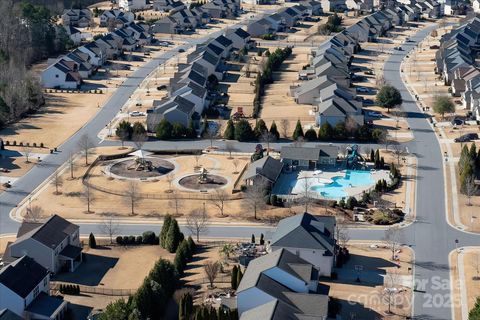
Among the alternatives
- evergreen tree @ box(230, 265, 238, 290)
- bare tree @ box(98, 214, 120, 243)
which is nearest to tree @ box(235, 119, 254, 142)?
bare tree @ box(98, 214, 120, 243)

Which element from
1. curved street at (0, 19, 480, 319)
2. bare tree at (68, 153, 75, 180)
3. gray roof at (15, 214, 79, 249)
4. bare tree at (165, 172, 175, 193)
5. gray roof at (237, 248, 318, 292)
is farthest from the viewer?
bare tree at (68, 153, 75, 180)

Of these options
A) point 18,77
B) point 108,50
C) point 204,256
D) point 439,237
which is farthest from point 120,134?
point 108,50

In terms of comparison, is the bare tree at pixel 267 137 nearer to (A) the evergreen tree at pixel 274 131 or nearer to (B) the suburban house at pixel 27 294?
(A) the evergreen tree at pixel 274 131

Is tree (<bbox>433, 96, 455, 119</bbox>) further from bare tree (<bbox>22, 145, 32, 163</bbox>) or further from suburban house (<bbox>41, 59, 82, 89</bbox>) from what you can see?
suburban house (<bbox>41, 59, 82, 89</bbox>)

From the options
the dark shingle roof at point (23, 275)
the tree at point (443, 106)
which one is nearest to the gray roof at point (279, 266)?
the dark shingle roof at point (23, 275)

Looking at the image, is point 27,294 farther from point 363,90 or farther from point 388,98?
point 363,90

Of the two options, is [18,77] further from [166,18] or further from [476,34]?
[476,34]
